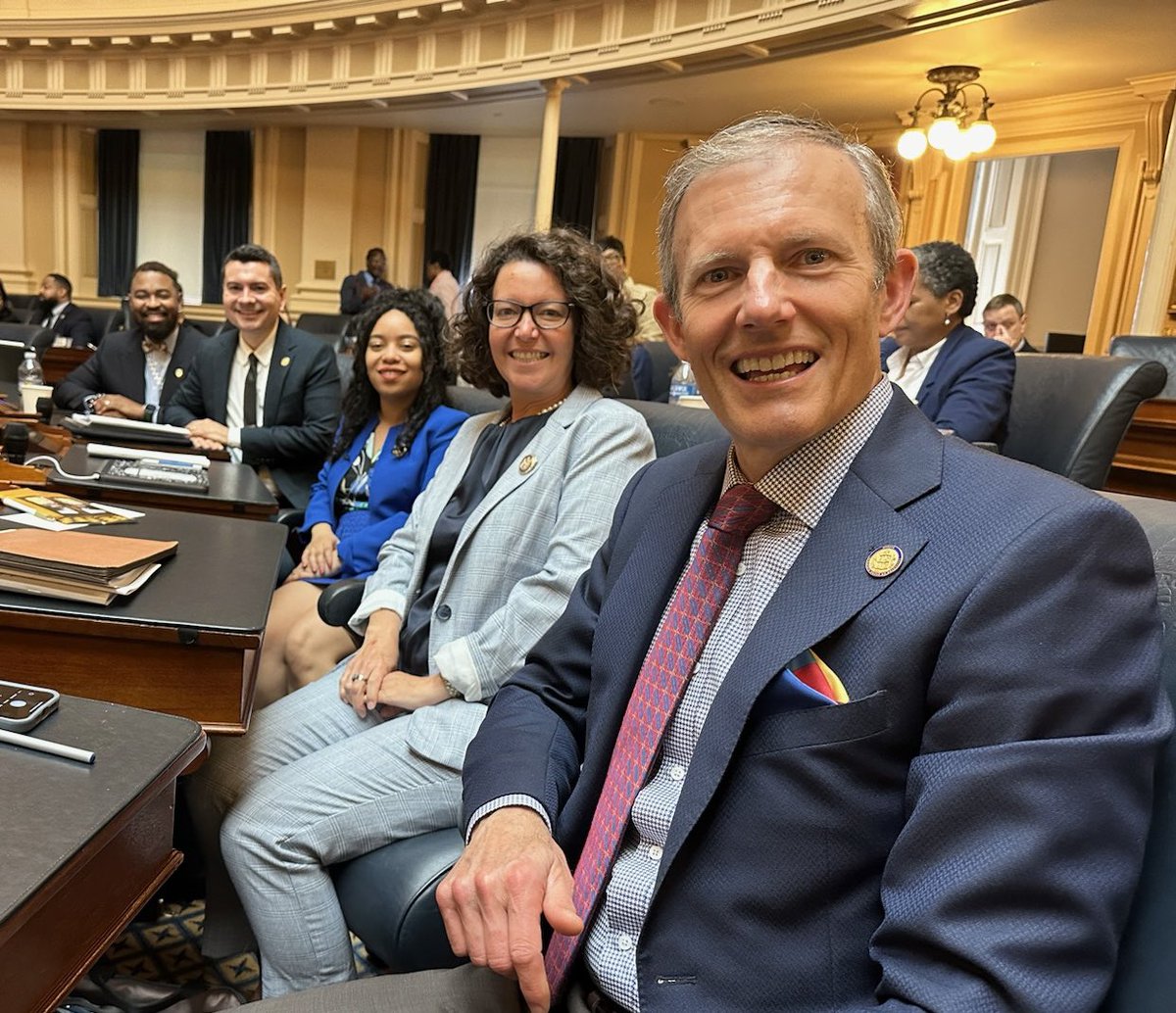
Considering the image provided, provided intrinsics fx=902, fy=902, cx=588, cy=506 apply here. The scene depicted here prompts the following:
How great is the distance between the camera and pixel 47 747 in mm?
871

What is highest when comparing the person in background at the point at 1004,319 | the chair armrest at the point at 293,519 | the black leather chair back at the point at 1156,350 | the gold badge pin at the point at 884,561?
the person in background at the point at 1004,319

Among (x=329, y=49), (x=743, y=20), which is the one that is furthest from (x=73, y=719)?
(x=329, y=49)

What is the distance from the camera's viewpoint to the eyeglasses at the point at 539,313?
1.87 m

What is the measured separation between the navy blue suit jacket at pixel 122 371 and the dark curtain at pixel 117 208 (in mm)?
9374

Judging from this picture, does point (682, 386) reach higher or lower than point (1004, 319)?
lower

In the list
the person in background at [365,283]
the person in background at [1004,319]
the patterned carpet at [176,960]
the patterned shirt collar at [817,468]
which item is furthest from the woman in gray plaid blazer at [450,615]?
the person in background at [365,283]

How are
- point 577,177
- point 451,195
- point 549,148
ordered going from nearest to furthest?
point 549,148, point 577,177, point 451,195

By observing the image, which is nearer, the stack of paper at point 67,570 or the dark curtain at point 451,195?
the stack of paper at point 67,570

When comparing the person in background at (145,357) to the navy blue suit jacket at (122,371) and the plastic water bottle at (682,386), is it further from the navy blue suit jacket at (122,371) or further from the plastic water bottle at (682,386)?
the plastic water bottle at (682,386)

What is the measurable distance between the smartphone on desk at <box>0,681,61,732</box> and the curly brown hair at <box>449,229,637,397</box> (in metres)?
1.22

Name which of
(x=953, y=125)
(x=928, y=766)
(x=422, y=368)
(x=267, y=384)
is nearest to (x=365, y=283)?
(x=953, y=125)

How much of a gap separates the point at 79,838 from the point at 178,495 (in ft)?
5.13

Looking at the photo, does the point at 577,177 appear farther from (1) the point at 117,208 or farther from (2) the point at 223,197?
(1) the point at 117,208

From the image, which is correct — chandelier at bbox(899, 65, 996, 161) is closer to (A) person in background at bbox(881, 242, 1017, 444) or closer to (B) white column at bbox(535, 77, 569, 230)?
(B) white column at bbox(535, 77, 569, 230)
